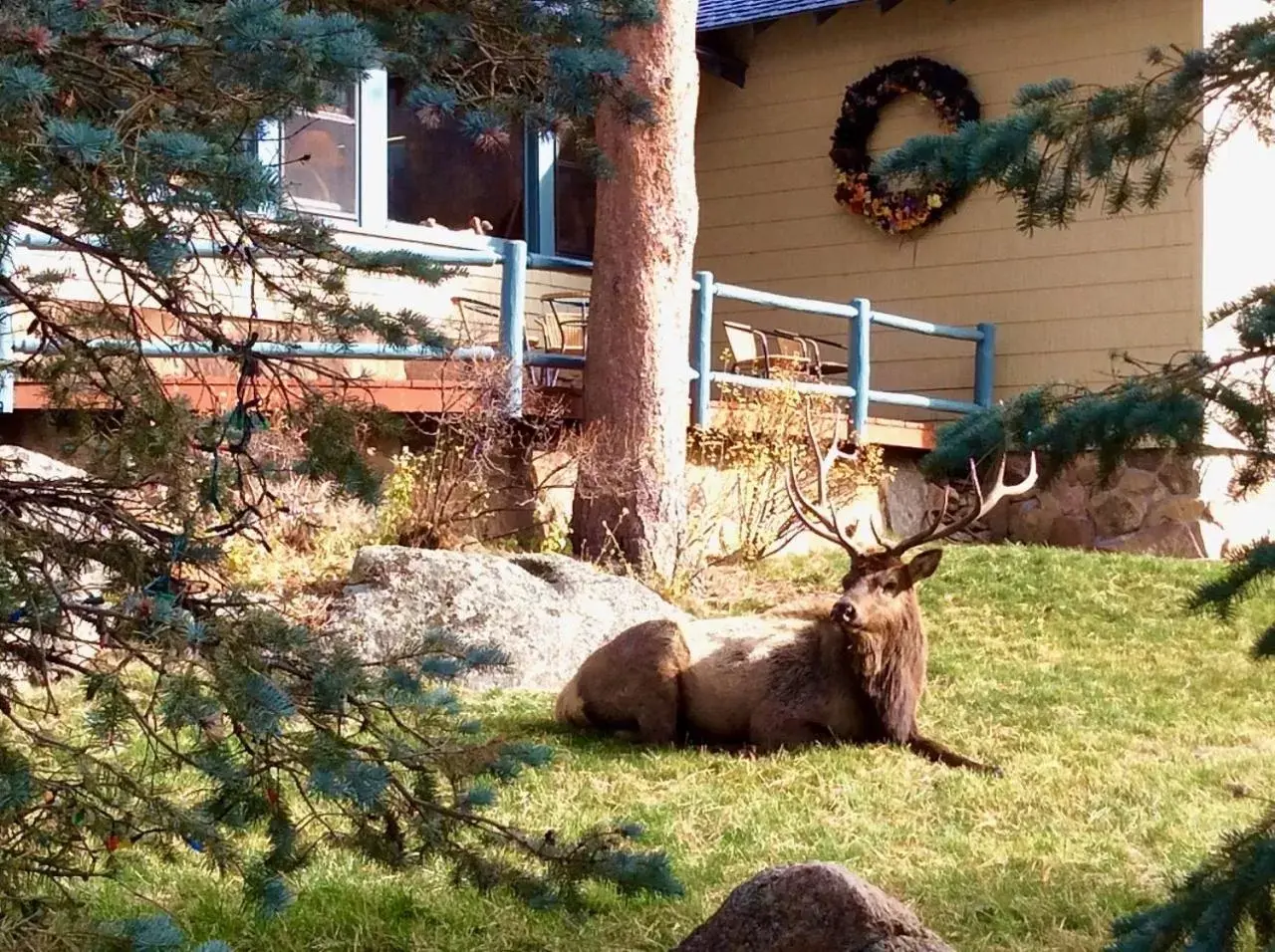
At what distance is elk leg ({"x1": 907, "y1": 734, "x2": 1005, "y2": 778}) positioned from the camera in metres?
7.18

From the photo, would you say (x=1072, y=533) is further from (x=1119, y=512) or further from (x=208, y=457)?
(x=208, y=457)

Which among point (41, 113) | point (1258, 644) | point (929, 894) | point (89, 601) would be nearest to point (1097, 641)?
point (929, 894)

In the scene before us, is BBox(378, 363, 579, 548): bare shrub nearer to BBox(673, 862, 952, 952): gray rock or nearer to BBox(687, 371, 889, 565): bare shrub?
BBox(687, 371, 889, 565): bare shrub

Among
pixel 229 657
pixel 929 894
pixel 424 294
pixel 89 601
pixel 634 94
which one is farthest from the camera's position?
pixel 424 294

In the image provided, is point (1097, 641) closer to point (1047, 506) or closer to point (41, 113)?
point (1047, 506)

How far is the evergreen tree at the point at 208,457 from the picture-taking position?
2766 millimetres

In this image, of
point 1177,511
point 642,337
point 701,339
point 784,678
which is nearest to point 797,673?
point 784,678

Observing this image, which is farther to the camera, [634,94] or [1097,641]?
[1097,641]

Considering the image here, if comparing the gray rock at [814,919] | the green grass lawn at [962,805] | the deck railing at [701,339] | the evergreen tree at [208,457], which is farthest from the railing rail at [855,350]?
the evergreen tree at [208,457]

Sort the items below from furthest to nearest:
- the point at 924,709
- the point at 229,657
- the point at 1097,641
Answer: the point at 1097,641, the point at 924,709, the point at 229,657

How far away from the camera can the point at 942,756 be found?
7.42 metres

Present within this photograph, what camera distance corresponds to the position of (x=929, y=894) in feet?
17.5

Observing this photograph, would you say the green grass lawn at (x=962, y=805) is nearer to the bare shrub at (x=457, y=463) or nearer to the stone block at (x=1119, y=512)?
the bare shrub at (x=457, y=463)

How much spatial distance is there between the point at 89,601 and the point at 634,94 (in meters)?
1.70
